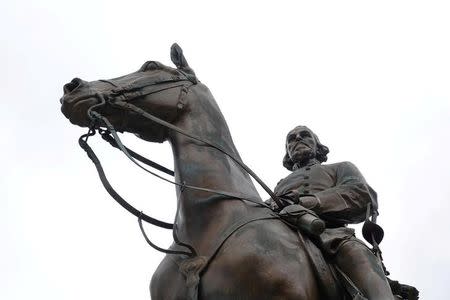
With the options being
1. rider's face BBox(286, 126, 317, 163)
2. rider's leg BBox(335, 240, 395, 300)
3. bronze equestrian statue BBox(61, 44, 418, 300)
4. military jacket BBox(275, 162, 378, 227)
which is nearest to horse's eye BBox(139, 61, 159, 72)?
bronze equestrian statue BBox(61, 44, 418, 300)

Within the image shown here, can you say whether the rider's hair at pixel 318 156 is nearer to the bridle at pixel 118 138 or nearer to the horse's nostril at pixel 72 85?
the bridle at pixel 118 138

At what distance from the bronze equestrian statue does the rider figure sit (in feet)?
0.04

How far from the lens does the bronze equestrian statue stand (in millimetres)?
7012

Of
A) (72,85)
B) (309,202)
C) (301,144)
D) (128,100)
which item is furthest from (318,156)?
(72,85)

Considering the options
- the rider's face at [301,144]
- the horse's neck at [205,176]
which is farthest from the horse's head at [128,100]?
the rider's face at [301,144]

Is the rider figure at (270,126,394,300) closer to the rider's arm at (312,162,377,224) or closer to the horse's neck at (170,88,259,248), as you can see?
the rider's arm at (312,162,377,224)

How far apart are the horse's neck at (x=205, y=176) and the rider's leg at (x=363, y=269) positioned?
3.20 feet

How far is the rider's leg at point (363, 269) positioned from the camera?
289 inches

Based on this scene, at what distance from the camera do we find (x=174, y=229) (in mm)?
7629

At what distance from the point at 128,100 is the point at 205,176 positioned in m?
1.08

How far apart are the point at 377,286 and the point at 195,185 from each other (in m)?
1.83

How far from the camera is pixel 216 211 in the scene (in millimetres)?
7414

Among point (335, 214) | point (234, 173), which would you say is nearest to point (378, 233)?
point (335, 214)

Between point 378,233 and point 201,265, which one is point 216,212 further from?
point 378,233
